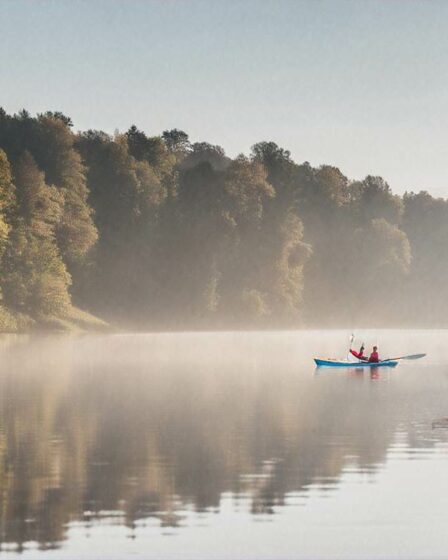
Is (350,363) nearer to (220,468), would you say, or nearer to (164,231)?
A: (220,468)

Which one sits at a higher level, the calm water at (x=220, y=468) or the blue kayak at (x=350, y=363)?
the blue kayak at (x=350, y=363)

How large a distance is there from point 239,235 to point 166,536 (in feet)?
463

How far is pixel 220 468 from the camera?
28031 mm

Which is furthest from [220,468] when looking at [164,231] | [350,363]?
[164,231]

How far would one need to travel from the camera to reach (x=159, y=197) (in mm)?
158500

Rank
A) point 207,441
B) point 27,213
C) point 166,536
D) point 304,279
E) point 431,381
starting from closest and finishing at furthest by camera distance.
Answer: point 166,536 < point 207,441 < point 431,381 < point 27,213 < point 304,279

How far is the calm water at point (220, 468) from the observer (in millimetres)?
19938

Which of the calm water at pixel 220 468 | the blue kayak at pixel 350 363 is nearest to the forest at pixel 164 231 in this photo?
the blue kayak at pixel 350 363

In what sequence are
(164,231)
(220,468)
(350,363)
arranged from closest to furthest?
1. (220,468)
2. (350,363)
3. (164,231)

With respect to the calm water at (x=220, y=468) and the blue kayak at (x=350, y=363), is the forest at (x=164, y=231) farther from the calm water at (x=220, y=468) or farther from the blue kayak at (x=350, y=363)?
the calm water at (x=220, y=468)

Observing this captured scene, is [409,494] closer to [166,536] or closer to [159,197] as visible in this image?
[166,536]

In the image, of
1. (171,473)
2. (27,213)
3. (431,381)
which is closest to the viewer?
(171,473)

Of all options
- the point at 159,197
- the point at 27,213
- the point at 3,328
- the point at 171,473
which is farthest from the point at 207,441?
the point at 159,197

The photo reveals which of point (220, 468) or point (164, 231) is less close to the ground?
point (164, 231)
